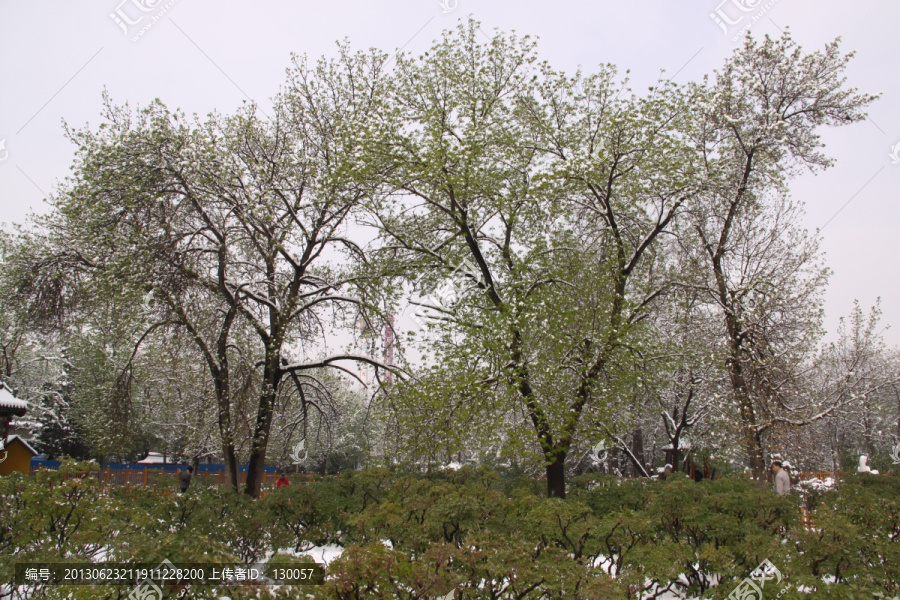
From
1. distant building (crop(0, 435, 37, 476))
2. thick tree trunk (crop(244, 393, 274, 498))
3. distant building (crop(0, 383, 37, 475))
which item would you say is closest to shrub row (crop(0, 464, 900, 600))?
thick tree trunk (crop(244, 393, 274, 498))

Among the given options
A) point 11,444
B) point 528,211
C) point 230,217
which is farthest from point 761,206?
point 11,444

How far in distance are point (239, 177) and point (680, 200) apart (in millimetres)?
9058

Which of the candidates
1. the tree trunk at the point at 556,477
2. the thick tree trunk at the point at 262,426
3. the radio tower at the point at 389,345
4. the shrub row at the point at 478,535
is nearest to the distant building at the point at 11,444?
the thick tree trunk at the point at 262,426

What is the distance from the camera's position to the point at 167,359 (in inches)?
524

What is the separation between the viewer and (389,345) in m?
13.0

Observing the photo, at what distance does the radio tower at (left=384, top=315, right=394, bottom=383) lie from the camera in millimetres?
13167

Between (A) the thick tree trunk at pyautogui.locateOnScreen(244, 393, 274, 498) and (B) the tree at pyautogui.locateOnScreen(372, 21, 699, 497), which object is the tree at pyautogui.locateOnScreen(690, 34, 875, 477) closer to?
(B) the tree at pyautogui.locateOnScreen(372, 21, 699, 497)

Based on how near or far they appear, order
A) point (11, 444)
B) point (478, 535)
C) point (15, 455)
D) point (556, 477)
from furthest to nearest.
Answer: point (15, 455) < point (11, 444) < point (556, 477) < point (478, 535)

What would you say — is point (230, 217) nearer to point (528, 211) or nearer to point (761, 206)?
point (528, 211)

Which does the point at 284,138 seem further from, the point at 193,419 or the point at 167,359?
the point at 193,419

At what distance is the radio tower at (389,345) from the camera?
13167 millimetres

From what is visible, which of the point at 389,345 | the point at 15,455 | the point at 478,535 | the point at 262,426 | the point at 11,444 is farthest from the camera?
the point at 15,455

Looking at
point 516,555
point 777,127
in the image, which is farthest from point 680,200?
point 516,555

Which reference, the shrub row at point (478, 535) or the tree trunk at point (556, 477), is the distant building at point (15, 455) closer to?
the shrub row at point (478, 535)
